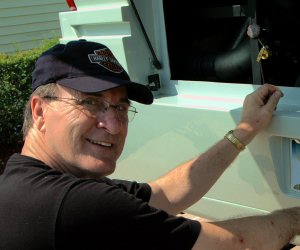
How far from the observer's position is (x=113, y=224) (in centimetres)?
148

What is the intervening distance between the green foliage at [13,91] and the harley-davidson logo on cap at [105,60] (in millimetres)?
4318

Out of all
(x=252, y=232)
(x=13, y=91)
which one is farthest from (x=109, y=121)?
(x=13, y=91)

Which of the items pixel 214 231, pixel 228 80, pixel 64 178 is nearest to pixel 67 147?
pixel 64 178

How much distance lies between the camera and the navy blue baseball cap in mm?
1653

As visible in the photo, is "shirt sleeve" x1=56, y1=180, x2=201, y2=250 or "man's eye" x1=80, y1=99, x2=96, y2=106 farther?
"man's eye" x1=80, y1=99, x2=96, y2=106

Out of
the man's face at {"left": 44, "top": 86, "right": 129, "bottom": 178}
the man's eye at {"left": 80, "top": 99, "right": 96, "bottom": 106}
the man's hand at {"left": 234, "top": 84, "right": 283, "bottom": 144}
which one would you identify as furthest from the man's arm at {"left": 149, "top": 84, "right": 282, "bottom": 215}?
the man's eye at {"left": 80, "top": 99, "right": 96, "bottom": 106}

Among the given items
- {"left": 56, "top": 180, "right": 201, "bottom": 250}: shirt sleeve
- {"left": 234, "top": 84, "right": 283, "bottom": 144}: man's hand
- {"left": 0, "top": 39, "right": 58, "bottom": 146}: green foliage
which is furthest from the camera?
{"left": 0, "top": 39, "right": 58, "bottom": 146}: green foliage

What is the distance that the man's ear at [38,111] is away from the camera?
1.70 metres

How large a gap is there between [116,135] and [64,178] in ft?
0.92

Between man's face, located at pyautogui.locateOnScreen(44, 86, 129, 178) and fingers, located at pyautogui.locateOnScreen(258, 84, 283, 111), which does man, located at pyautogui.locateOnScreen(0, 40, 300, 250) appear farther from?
fingers, located at pyautogui.locateOnScreen(258, 84, 283, 111)

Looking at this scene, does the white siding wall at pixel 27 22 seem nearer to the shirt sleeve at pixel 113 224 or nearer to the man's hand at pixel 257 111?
the man's hand at pixel 257 111

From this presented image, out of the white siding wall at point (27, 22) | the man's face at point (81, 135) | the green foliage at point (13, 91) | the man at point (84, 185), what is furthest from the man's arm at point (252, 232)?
the white siding wall at point (27, 22)

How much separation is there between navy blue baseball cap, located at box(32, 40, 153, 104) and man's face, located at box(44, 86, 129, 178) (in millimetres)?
43

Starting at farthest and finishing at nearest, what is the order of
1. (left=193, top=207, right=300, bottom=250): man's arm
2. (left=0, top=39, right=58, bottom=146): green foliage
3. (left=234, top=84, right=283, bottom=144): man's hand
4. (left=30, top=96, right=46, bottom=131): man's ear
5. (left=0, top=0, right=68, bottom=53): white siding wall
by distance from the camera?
(left=0, top=0, right=68, bottom=53): white siding wall, (left=0, top=39, right=58, bottom=146): green foliage, (left=234, top=84, right=283, bottom=144): man's hand, (left=30, top=96, right=46, bottom=131): man's ear, (left=193, top=207, right=300, bottom=250): man's arm
